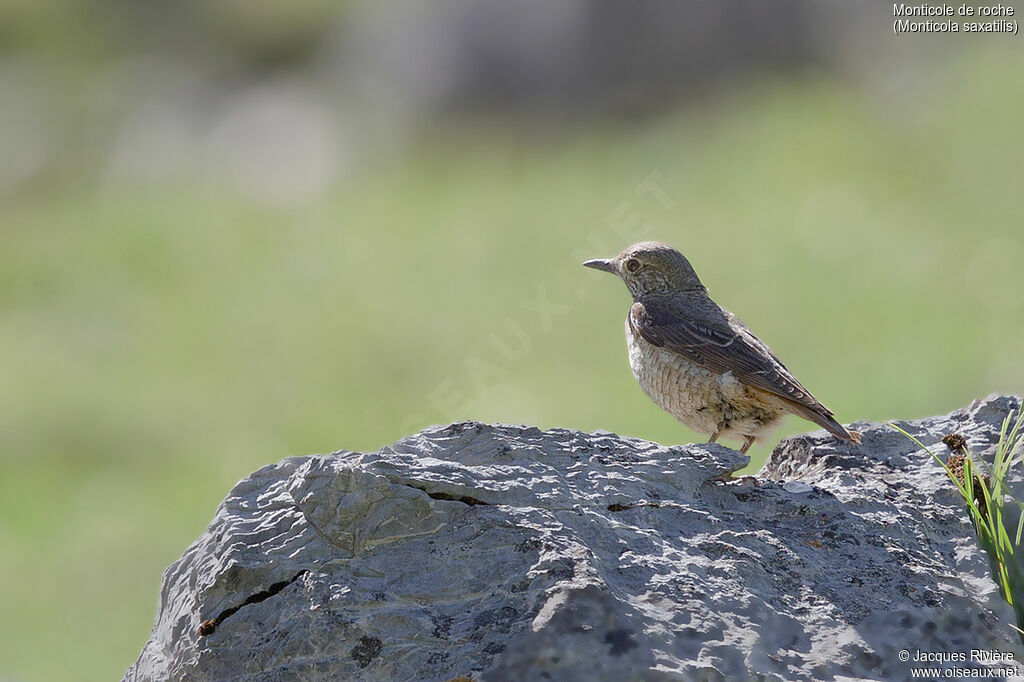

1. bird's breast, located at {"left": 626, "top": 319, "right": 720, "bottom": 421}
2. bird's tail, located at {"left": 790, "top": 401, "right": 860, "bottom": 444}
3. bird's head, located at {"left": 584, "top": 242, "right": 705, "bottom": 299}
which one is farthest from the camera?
bird's head, located at {"left": 584, "top": 242, "right": 705, "bottom": 299}

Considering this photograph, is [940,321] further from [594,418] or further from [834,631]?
[834,631]

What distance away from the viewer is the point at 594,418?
934 centimetres

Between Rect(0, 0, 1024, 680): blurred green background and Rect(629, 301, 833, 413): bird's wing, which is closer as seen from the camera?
Rect(629, 301, 833, 413): bird's wing

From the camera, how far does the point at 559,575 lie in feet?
9.89

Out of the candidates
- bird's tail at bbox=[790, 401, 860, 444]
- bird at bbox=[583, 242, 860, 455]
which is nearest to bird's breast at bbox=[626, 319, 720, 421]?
bird at bbox=[583, 242, 860, 455]

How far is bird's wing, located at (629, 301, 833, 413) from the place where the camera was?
16.2ft

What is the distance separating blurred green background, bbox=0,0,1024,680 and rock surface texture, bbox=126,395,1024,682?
5118mm

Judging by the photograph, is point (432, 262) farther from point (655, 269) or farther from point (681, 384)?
point (681, 384)

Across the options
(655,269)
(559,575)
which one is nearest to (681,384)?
(655,269)

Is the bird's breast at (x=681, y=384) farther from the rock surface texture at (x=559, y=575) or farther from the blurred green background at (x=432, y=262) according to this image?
the blurred green background at (x=432, y=262)

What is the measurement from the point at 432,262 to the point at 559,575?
940cm

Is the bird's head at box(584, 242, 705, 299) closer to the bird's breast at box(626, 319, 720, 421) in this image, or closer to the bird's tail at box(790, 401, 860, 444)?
the bird's breast at box(626, 319, 720, 421)

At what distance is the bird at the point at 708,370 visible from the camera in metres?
5.00

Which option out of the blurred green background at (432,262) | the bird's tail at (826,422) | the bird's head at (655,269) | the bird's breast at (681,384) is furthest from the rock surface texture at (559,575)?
the blurred green background at (432,262)
